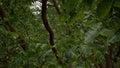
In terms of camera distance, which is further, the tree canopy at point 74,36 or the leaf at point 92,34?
the leaf at point 92,34

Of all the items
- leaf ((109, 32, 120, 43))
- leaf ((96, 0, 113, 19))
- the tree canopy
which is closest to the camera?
leaf ((96, 0, 113, 19))

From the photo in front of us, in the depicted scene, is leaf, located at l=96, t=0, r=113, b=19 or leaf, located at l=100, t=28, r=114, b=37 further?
leaf, located at l=100, t=28, r=114, b=37

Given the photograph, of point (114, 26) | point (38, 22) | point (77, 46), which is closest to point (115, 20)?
point (114, 26)

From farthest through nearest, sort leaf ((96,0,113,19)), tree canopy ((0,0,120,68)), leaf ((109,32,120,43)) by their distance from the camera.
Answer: leaf ((109,32,120,43)), tree canopy ((0,0,120,68)), leaf ((96,0,113,19))

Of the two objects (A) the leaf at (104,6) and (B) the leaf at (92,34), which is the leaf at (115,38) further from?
(A) the leaf at (104,6)

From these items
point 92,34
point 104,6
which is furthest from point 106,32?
point 104,6

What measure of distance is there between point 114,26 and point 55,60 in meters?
0.94

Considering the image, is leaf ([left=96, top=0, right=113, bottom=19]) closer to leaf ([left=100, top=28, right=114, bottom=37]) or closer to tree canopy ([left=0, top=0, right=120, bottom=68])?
tree canopy ([left=0, top=0, right=120, bottom=68])

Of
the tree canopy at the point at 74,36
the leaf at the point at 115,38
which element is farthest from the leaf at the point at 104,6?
the leaf at the point at 115,38

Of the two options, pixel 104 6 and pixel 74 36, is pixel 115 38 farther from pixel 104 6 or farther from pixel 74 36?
pixel 74 36

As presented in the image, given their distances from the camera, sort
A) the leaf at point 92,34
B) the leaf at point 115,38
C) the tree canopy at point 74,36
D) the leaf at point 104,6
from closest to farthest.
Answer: the leaf at point 104,6
the tree canopy at point 74,36
the leaf at point 115,38
the leaf at point 92,34

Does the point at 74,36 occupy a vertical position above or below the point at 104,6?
below

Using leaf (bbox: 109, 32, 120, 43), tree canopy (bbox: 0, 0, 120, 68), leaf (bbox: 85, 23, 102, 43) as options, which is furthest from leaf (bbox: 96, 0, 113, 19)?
leaf (bbox: 85, 23, 102, 43)

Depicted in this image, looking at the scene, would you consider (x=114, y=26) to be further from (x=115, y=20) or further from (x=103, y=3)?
(x=103, y=3)
